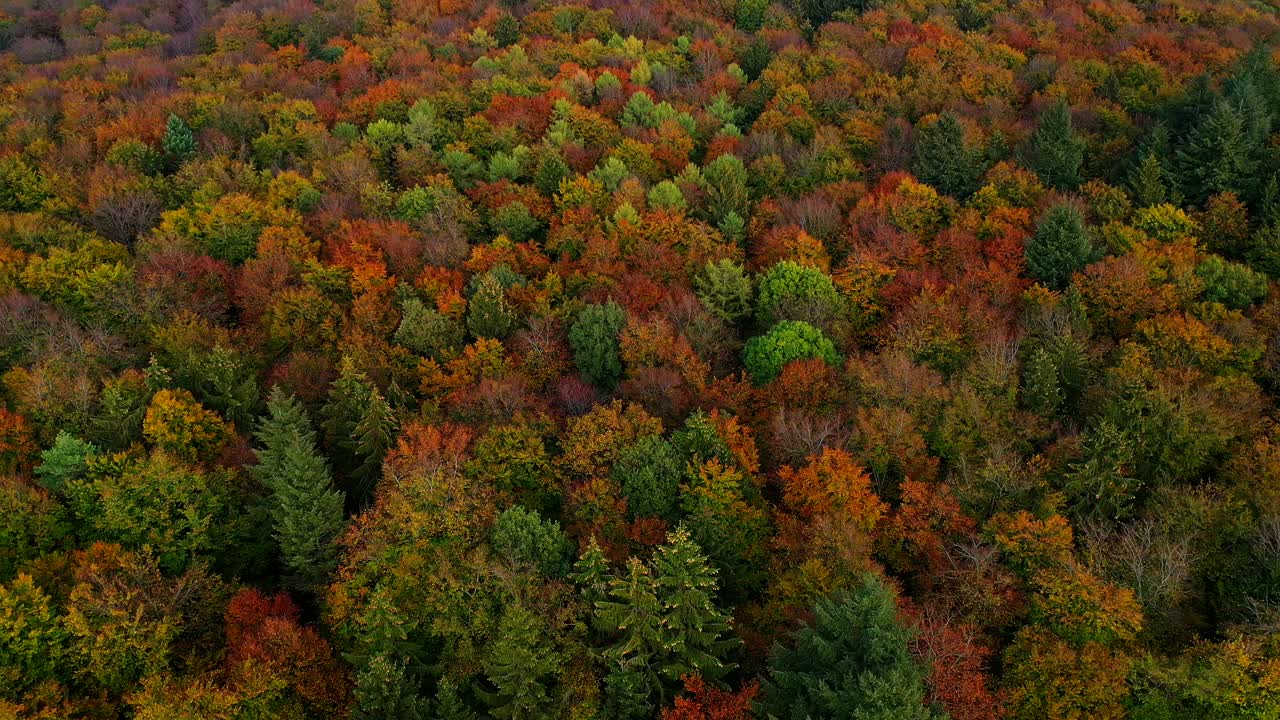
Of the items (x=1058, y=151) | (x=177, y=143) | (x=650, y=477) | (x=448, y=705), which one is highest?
(x=1058, y=151)

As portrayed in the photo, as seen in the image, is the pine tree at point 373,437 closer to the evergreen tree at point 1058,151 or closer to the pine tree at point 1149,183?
the evergreen tree at point 1058,151

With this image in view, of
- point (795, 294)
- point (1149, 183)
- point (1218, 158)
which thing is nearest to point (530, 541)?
point (795, 294)

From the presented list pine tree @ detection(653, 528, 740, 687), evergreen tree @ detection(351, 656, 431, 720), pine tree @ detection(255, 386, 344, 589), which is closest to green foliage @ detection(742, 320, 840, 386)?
pine tree @ detection(653, 528, 740, 687)

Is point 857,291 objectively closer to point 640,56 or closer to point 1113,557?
point 1113,557

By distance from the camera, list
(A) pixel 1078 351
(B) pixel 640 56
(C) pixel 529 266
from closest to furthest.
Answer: (A) pixel 1078 351, (C) pixel 529 266, (B) pixel 640 56

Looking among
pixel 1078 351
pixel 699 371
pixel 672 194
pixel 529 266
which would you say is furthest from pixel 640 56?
pixel 1078 351

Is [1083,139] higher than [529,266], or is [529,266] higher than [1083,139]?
[1083,139]

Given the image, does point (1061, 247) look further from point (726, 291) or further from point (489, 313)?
point (489, 313)
